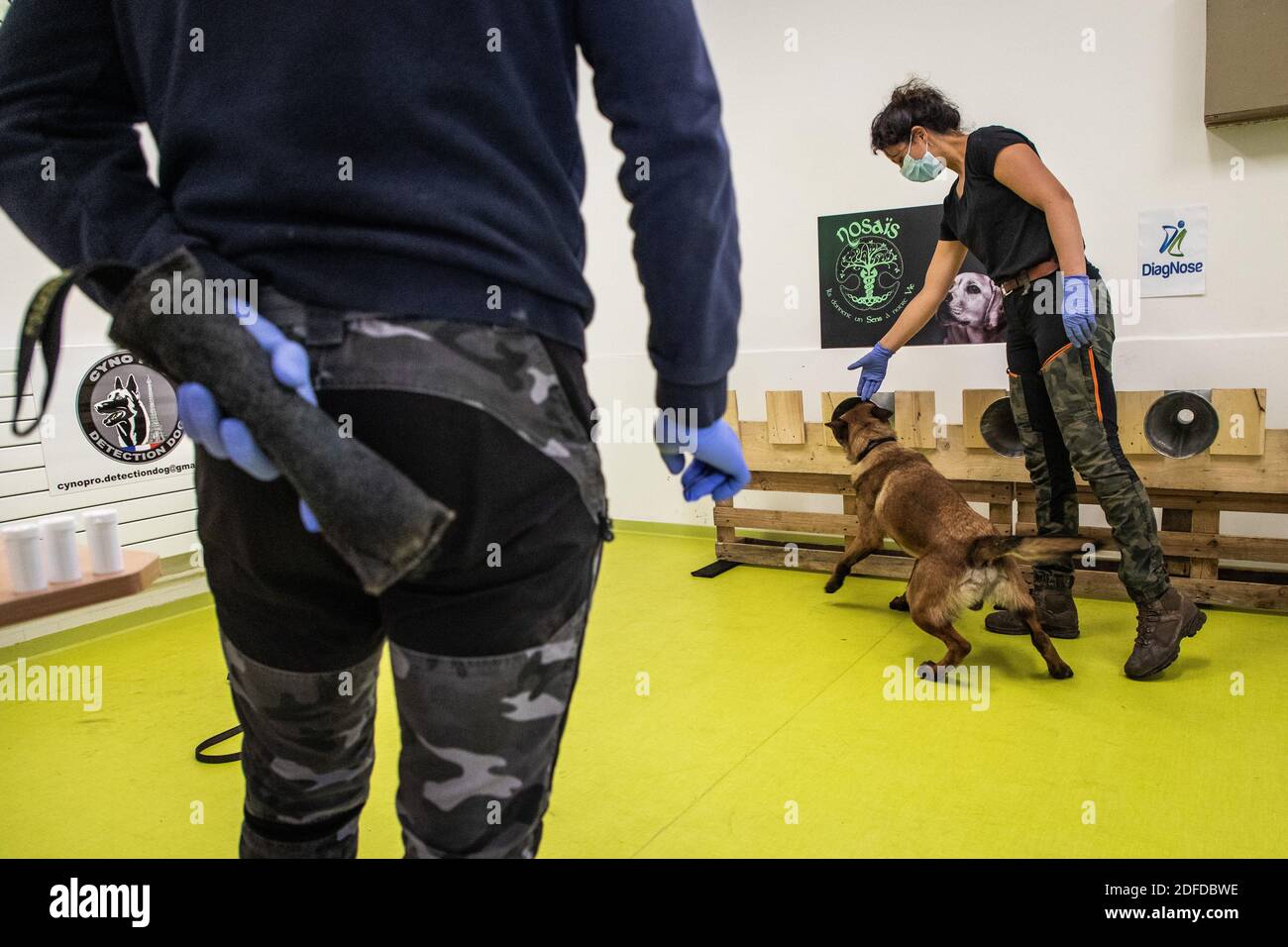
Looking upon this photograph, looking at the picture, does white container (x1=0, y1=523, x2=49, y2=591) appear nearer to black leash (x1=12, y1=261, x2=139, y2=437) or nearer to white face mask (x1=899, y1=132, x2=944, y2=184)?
black leash (x1=12, y1=261, x2=139, y2=437)

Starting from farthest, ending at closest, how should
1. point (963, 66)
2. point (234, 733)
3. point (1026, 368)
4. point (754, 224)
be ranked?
point (754, 224) < point (963, 66) < point (1026, 368) < point (234, 733)

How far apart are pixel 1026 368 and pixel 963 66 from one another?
187cm

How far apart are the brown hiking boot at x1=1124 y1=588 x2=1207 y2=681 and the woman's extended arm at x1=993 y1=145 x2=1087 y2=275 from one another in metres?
1.10

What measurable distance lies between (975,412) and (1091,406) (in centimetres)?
81

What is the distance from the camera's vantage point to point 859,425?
11.6 ft

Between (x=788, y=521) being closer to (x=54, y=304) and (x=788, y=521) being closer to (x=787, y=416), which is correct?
(x=787, y=416)

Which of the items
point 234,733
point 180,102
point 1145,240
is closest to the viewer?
point 180,102

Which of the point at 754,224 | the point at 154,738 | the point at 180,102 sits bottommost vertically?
the point at 154,738

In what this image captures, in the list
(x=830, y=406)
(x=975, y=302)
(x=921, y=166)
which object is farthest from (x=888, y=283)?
(x=921, y=166)

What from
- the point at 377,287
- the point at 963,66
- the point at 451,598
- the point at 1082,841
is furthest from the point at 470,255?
the point at 963,66

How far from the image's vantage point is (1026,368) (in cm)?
310

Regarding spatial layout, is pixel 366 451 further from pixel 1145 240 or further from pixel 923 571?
pixel 1145 240

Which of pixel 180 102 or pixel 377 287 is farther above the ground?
pixel 180 102

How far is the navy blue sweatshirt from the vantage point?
722 millimetres
